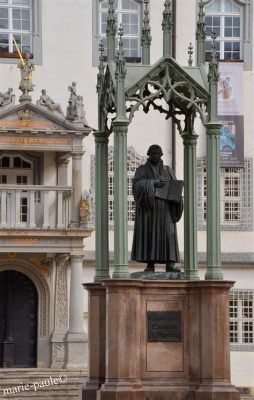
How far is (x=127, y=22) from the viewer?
47.9 meters

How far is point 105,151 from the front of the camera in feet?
87.3

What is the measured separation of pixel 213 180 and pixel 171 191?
66 centimetres

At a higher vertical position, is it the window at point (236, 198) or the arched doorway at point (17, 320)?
the window at point (236, 198)

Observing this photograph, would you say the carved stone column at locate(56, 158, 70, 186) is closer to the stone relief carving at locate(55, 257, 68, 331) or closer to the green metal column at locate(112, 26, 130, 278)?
the stone relief carving at locate(55, 257, 68, 331)

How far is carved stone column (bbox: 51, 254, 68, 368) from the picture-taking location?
45.1 meters

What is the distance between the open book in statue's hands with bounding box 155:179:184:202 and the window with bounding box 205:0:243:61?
75.4ft

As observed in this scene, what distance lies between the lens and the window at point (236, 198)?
47.9 meters

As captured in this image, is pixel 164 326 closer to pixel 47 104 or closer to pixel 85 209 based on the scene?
pixel 85 209

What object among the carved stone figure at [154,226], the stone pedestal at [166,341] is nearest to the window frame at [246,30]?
the carved stone figure at [154,226]

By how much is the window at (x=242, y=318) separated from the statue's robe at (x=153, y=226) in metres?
22.1

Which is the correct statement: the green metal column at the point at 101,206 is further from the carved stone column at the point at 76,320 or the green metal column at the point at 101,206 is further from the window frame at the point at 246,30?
the window frame at the point at 246,30

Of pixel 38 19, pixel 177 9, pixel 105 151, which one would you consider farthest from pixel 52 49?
pixel 105 151

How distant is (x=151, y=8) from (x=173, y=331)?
2413cm

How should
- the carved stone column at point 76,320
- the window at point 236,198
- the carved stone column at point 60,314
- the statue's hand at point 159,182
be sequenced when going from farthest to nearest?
the window at point 236,198, the carved stone column at point 60,314, the carved stone column at point 76,320, the statue's hand at point 159,182
